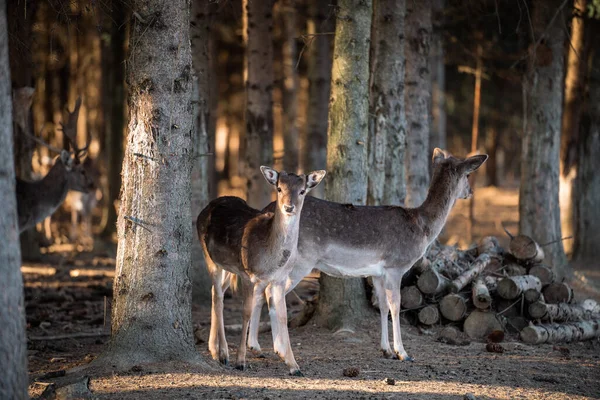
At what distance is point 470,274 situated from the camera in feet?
35.3

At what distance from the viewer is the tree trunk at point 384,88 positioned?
11.1 m

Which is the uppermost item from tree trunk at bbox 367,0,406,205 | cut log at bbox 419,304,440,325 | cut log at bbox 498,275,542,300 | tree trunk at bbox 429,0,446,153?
tree trunk at bbox 429,0,446,153

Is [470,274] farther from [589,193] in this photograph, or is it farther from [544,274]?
[589,193]

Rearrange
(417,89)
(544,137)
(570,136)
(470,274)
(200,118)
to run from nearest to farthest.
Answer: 1. (470,274)
2. (200,118)
3. (417,89)
4. (544,137)
5. (570,136)

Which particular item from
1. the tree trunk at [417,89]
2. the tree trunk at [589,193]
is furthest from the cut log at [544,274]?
the tree trunk at [589,193]

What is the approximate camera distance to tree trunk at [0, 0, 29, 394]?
5.18 m

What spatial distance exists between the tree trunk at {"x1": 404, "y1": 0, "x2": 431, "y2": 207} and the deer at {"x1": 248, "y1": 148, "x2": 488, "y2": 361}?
3.41 meters

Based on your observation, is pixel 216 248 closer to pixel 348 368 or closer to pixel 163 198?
pixel 163 198

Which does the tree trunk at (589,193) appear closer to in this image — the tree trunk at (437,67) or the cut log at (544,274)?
the tree trunk at (437,67)

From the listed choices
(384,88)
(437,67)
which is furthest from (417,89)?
(437,67)

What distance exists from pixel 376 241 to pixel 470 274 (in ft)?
6.73

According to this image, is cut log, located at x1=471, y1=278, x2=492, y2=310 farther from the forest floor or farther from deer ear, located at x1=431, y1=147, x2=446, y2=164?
deer ear, located at x1=431, y1=147, x2=446, y2=164

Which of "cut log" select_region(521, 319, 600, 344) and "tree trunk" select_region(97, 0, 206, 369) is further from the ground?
"tree trunk" select_region(97, 0, 206, 369)

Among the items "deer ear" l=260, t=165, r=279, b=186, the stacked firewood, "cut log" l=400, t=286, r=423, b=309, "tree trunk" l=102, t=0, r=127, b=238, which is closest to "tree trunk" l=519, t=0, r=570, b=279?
the stacked firewood
